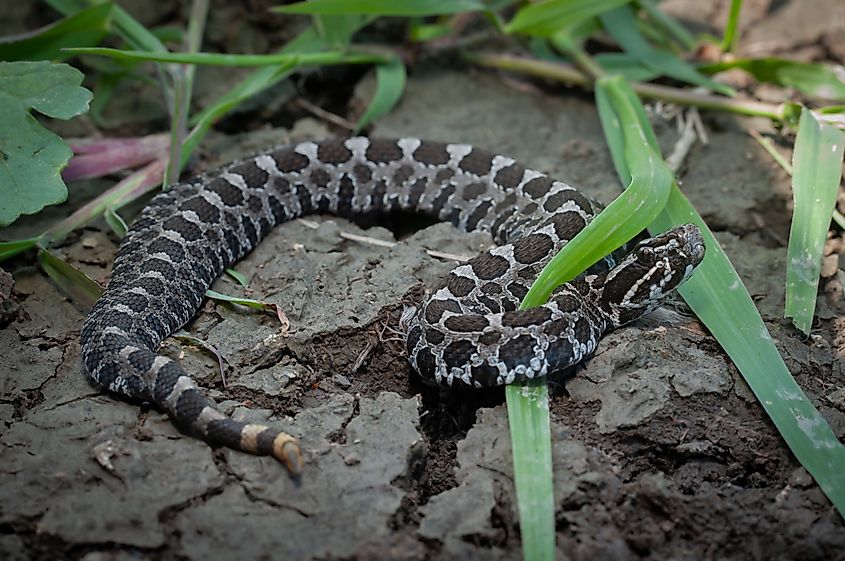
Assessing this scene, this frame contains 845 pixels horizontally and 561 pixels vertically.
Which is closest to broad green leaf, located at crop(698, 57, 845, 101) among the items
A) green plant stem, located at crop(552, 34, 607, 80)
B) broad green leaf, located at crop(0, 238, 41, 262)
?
green plant stem, located at crop(552, 34, 607, 80)

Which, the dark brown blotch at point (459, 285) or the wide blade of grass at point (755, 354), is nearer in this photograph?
the wide blade of grass at point (755, 354)

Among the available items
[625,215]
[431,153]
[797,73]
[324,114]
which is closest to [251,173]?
[324,114]

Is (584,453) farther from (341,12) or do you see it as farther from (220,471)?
(341,12)

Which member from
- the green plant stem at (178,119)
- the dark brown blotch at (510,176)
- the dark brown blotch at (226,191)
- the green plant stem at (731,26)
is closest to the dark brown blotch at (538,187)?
the dark brown blotch at (510,176)

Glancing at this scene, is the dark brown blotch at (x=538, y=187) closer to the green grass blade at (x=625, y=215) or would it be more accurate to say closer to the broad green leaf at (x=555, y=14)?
the green grass blade at (x=625, y=215)

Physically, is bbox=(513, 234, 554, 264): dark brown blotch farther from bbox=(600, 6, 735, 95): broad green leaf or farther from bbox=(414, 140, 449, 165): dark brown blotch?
bbox=(600, 6, 735, 95): broad green leaf

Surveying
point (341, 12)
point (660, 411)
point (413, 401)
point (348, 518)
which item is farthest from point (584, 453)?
point (341, 12)

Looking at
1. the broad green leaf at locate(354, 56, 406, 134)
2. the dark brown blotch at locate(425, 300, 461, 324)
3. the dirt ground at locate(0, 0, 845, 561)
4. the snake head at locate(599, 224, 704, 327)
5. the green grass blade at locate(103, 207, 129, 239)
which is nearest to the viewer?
the dirt ground at locate(0, 0, 845, 561)
